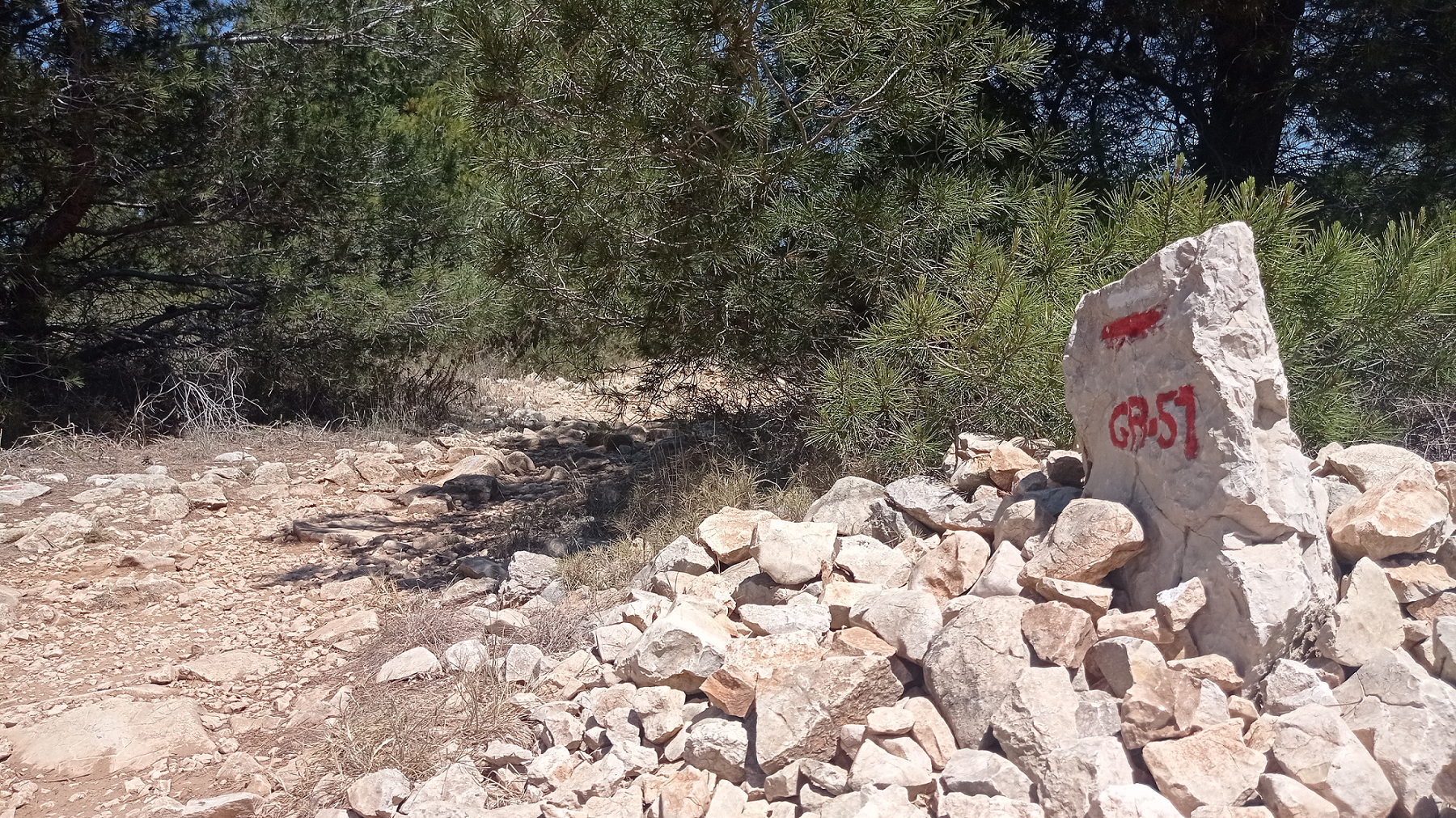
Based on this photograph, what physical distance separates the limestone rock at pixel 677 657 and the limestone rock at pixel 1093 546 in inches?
35.7

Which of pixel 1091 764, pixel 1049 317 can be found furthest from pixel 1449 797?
pixel 1049 317

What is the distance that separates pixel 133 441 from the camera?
7.48 metres

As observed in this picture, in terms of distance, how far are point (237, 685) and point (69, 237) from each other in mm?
5865

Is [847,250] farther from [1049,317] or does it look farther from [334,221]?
[334,221]

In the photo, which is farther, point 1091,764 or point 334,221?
point 334,221

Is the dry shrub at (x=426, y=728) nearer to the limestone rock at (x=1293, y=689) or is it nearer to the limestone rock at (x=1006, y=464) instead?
the limestone rock at (x=1006, y=464)

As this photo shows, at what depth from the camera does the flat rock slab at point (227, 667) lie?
3787mm

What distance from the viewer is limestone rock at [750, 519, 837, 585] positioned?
3.37 meters

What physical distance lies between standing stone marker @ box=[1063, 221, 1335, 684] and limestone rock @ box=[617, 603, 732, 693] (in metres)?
1.17

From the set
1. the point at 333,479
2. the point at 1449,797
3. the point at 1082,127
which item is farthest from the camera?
the point at 333,479

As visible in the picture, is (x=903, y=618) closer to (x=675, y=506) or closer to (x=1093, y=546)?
(x=1093, y=546)

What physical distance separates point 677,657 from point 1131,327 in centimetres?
157

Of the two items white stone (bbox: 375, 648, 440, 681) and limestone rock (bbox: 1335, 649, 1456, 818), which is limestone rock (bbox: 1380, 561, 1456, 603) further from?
white stone (bbox: 375, 648, 440, 681)

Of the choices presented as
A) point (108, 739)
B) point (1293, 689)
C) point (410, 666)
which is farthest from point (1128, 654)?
point (108, 739)
